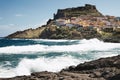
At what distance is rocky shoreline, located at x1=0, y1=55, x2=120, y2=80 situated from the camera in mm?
11359

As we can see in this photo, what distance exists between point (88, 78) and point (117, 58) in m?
3.38

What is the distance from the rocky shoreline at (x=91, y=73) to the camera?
11359mm

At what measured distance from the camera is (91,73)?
41.2 feet

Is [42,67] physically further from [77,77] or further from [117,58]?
[77,77]

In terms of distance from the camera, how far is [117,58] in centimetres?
1445

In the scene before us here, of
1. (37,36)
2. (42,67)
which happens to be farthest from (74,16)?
(42,67)

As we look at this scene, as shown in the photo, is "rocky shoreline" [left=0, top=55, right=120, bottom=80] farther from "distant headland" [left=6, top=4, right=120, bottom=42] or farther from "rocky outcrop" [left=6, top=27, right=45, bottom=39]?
"rocky outcrop" [left=6, top=27, right=45, bottom=39]

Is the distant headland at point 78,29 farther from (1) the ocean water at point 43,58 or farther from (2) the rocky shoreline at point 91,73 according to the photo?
(2) the rocky shoreline at point 91,73

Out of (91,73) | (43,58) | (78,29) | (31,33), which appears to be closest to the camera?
(91,73)

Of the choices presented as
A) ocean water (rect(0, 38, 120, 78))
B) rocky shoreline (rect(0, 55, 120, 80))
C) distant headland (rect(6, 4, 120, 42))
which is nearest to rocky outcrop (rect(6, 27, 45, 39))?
distant headland (rect(6, 4, 120, 42))

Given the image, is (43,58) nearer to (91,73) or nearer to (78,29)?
(91,73)

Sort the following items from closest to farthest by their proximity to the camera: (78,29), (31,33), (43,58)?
(43,58)
(78,29)
(31,33)

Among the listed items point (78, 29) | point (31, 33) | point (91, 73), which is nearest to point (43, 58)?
point (91, 73)

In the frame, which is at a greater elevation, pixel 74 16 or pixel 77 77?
pixel 74 16
